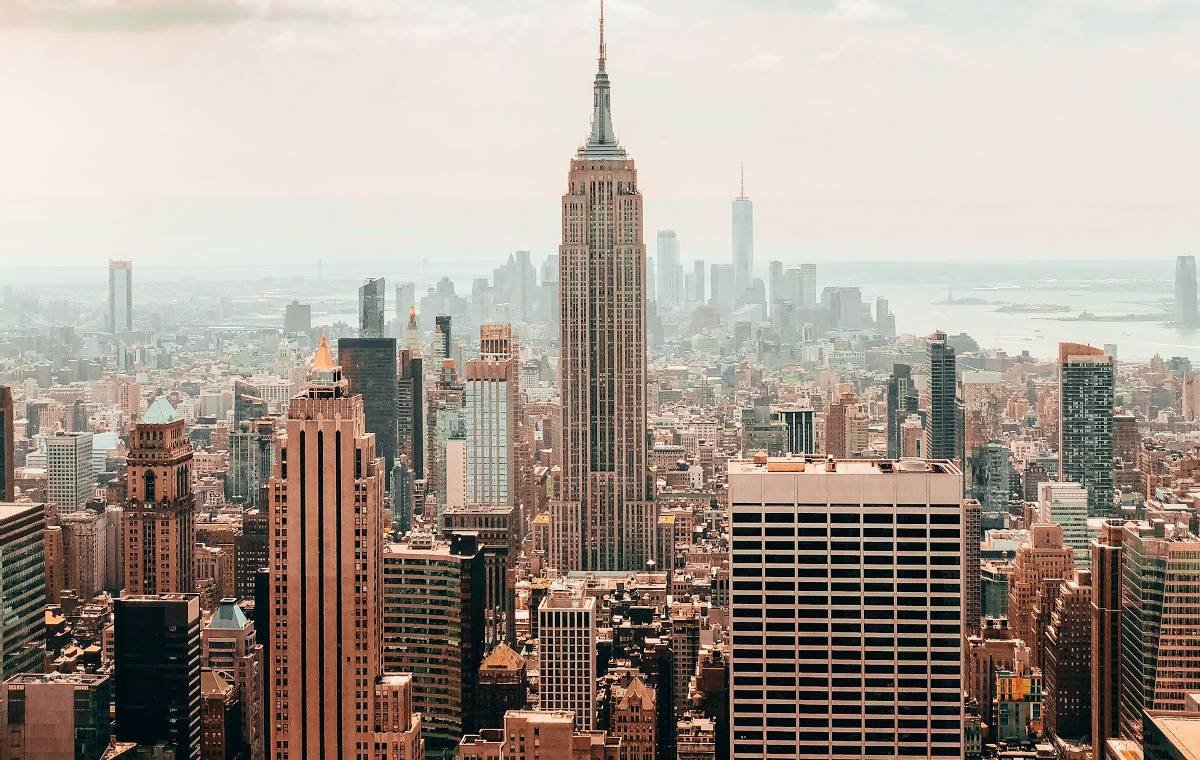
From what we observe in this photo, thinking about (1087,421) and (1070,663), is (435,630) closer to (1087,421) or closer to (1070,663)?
(1070,663)

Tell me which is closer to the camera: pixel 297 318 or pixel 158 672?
pixel 158 672

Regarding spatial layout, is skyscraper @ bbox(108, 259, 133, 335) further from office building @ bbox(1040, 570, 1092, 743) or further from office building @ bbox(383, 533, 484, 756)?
office building @ bbox(1040, 570, 1092, 743)

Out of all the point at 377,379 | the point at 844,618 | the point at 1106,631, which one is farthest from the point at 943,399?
the point at 844,618

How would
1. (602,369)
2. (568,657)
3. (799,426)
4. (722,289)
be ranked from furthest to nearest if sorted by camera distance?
(602,369) → (722,289) → (799,426) → (568,657)

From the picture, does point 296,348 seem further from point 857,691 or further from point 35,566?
point 857,691

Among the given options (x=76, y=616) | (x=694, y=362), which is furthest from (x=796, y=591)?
(x=694, y=362)
